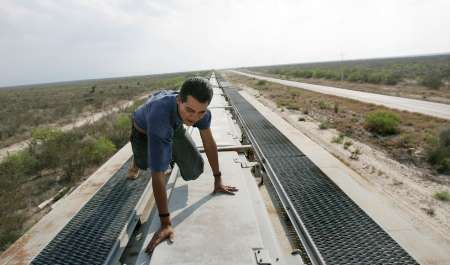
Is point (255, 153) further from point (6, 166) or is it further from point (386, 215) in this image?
point (6, 166)

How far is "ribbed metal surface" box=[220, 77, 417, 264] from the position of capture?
9.45 feet

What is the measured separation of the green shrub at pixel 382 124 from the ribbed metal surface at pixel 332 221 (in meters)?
6.02

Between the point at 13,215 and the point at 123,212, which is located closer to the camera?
the point at 123,212

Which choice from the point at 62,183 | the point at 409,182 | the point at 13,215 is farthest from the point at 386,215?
the point at 62,183

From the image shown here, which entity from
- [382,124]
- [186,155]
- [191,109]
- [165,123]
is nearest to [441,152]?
[382,124]

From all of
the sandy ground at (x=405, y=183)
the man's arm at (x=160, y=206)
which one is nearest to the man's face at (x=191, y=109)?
the man's arm at (x=160, y=206)

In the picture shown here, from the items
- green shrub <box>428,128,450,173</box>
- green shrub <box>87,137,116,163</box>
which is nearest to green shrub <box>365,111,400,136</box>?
green shrub <box>428,128,450,173</box>

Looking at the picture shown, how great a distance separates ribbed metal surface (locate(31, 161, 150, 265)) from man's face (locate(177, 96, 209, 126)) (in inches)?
58.2

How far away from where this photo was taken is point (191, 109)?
2.50 metres

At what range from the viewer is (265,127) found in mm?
9461

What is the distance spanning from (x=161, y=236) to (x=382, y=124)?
33.7 feet

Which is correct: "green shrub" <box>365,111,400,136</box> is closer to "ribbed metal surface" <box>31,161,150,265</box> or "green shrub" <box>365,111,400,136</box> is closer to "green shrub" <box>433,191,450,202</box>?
"green shrub" <box>433,191,450,202</box>

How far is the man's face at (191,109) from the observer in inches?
96.6

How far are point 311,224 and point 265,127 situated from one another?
6111mm
